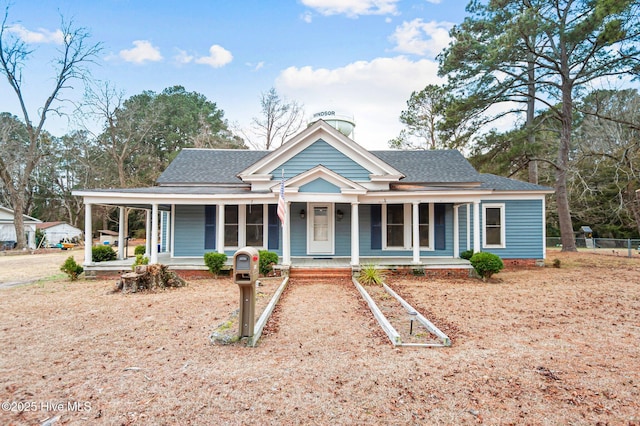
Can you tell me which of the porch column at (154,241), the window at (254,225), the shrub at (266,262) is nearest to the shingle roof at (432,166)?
the window at (254,225)

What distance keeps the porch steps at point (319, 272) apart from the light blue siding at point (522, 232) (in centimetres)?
593

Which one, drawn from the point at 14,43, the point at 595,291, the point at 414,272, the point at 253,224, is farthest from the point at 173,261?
the point at 14,43

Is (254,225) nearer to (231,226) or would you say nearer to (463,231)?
(231,226)

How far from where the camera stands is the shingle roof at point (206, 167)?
13.7 meters

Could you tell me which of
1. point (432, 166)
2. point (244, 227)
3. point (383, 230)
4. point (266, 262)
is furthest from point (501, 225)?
point (244, 227)

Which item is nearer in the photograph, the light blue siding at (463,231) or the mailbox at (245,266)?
the mailbox at (245,266)

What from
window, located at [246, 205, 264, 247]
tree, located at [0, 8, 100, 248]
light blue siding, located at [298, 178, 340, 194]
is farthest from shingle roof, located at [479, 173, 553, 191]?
tree, located at [0, 8, 100, 248]

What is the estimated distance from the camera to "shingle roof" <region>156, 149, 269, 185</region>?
13.7 m

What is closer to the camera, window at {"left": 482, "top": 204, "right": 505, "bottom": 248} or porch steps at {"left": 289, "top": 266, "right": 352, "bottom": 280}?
porch steps at {"left": 289, "top": 266, "right": 352, "bottom": 280}

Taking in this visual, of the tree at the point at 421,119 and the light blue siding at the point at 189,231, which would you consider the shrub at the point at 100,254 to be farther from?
the tree at the point at 421,119

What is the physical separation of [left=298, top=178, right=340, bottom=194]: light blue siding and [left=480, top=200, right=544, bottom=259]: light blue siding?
6.43m

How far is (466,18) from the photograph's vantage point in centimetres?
1736

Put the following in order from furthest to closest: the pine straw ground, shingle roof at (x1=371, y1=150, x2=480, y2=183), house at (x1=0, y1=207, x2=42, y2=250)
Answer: house at (x1=0, y1=207, x2=42, y2=250)
shingle roof at (x1=371, y1=150, x2=480, y2=183)
the pine straw ground

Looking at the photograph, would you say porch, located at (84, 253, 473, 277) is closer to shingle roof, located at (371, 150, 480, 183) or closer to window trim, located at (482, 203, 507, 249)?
window trim, located at (482, 203, 507, 249)
